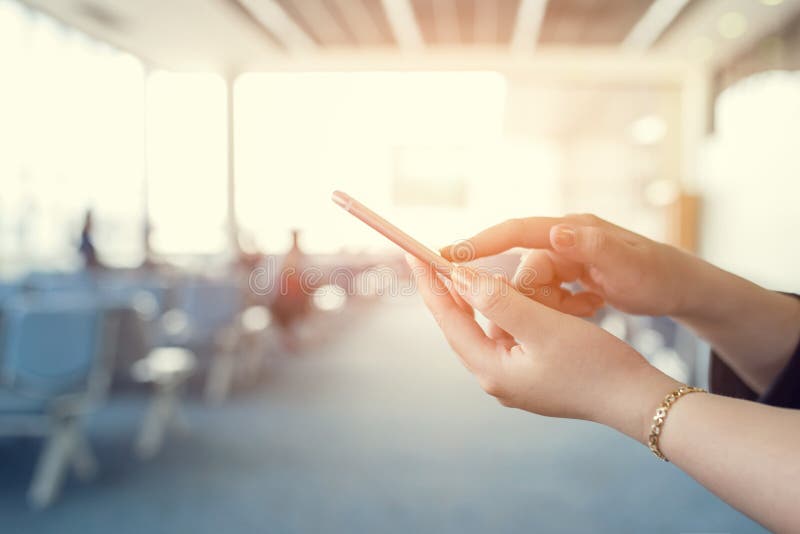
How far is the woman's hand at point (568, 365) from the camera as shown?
50 centimetres

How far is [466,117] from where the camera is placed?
2729 mm

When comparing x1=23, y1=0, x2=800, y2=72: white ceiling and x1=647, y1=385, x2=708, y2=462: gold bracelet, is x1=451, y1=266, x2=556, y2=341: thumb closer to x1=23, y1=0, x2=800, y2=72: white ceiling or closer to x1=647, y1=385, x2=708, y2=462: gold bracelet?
x1=647, y1=385, x2=708, y2=462: gold bracelet

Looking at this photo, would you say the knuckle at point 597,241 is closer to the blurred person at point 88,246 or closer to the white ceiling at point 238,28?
the blurred person at point 88,246

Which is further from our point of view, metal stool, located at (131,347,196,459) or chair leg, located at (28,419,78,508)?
metal stool, located at (131,347,196,459)

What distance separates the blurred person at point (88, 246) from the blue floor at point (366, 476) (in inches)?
67.1

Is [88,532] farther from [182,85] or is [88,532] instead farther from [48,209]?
[182,85]

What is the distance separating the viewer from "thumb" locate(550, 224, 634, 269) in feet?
2.10

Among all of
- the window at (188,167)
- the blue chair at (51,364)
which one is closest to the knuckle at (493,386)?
the blue chair at (51,364)

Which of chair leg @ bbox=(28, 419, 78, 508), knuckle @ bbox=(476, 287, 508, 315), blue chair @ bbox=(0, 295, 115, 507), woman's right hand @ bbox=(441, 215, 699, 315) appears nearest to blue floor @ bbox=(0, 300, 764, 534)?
chair leg @ bbox=(28, 419, 78, 508)

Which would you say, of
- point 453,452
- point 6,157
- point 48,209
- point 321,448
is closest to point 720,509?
point 453,452

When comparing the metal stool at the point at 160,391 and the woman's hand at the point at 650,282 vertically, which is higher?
the woman's hand at the point at 650,282

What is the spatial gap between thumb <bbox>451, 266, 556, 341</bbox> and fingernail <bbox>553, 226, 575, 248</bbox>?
0.47 feet

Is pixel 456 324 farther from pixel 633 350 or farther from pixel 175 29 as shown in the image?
pixel 175 29

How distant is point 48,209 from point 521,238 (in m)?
7.62
